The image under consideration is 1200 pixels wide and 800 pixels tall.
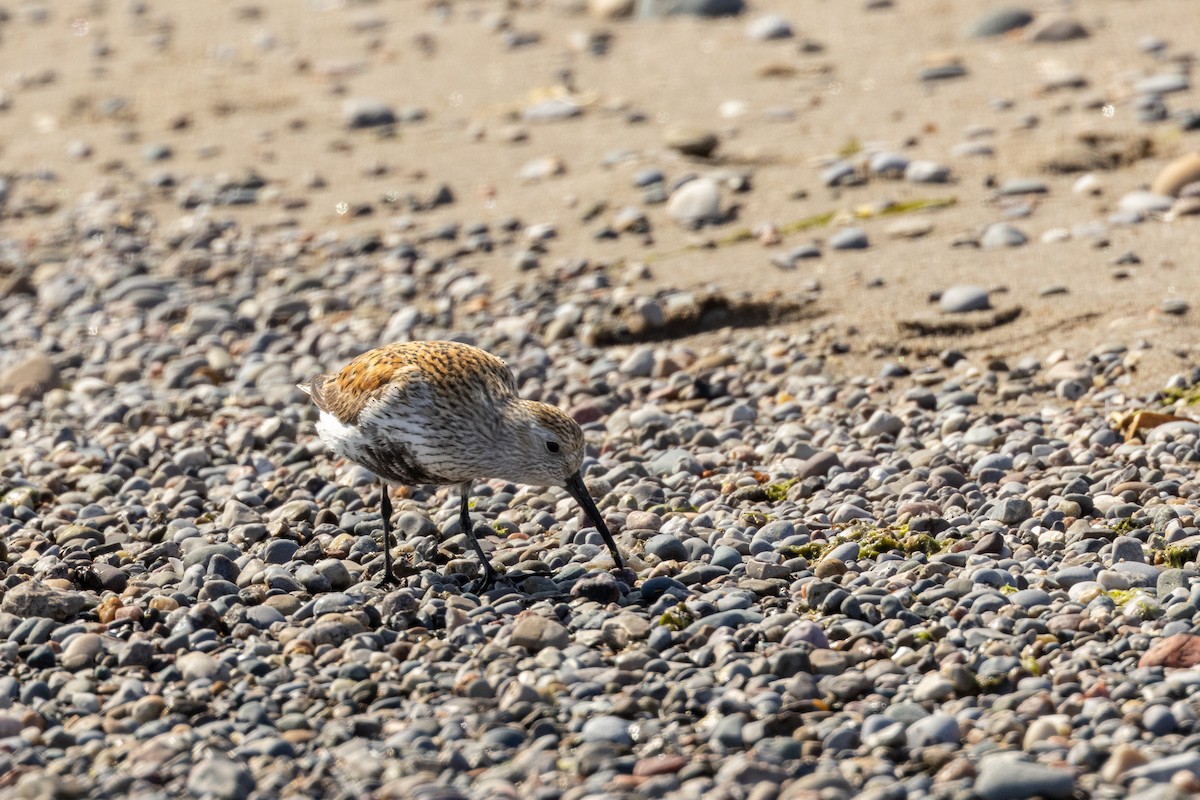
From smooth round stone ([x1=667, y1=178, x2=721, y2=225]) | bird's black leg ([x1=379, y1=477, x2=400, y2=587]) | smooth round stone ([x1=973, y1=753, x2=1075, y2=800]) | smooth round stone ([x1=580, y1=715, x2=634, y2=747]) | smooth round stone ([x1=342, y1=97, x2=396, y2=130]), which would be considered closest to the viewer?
smooth round stone ([x1=973, y1=753, x2=1075, y2=800])

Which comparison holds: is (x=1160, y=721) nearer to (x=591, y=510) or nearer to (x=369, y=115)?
(x=591, y=510)

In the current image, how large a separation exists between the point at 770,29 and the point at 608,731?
1237cm

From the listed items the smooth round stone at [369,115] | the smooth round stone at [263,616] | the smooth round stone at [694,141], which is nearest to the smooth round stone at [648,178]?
the smooth round stone at [694,141]

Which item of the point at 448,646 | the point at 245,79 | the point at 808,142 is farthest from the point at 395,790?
the point at 245,79

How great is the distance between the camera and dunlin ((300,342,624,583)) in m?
7.55

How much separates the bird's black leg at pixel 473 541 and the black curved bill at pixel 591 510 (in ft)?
1.76

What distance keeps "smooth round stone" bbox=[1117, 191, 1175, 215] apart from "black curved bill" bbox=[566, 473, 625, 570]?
6.04 metres

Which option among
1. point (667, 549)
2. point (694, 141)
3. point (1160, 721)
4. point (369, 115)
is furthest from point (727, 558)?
point (369, 115)

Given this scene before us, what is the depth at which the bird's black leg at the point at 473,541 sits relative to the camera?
755 cm

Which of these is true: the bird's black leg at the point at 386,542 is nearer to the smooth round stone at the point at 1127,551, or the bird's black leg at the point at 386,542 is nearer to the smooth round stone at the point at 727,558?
the smooth round stone at the point at 727,558

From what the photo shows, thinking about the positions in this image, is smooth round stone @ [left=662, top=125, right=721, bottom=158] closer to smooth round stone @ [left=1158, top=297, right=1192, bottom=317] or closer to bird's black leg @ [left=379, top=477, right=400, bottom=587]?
smooth round stone @ [left=1158, top=297, right=1192, bottom=317]

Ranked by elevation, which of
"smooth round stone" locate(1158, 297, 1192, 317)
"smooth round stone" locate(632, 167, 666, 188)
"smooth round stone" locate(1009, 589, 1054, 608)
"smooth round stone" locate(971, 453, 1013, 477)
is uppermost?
"smooth round stone" locate(632, 167, 666, 188)

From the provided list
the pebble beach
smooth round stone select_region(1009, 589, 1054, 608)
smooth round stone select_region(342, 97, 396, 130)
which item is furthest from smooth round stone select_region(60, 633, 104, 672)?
smooth round stone select_region(342, 97, 396, 130)

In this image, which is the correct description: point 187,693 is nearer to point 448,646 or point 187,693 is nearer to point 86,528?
point 448,646
